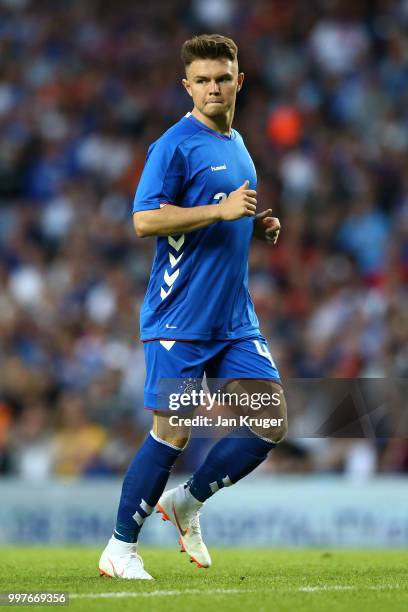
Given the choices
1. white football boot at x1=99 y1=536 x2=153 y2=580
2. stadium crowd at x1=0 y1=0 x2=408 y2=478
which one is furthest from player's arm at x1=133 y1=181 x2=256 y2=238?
stadium crowd at x1=0 y1=0 x2=408 y2=478

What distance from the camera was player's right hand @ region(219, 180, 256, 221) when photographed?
5.64 m

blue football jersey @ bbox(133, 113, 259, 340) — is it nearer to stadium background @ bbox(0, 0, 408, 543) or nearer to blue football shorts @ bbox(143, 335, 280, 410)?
blue football shorts @ bbox(143, 335, 280, 410)

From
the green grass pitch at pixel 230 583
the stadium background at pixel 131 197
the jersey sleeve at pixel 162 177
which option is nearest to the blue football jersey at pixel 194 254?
the jersey sleeve at pixel 162 177

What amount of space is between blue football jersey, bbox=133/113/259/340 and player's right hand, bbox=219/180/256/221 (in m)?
0.27

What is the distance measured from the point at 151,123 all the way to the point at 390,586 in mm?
10216

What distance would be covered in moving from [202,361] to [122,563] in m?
1.01

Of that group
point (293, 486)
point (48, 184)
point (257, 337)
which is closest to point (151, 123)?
point (48, 184)

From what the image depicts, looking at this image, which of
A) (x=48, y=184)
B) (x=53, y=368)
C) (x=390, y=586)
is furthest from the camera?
(x=48, y=184)

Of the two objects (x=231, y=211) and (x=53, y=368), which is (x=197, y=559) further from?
(x=53, y=368)

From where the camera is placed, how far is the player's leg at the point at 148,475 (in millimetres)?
5855

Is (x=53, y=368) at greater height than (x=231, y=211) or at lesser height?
lesser

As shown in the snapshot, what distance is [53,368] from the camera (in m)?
12.6

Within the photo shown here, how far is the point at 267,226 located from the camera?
632cm

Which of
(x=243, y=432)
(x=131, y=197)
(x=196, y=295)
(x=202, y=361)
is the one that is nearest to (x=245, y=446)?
(x=243, y=432)
